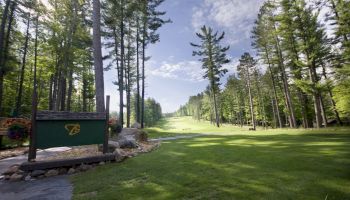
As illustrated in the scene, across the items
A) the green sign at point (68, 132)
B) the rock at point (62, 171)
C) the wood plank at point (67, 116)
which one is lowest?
the rock at point (62, 171)

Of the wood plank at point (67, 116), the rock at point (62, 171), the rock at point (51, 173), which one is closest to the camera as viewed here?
the rock at point (51, 173)

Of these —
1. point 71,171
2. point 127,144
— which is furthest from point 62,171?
point 127,144

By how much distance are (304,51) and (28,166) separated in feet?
76.4

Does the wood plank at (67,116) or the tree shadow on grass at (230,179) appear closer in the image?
the tree shadow on grass at (230,179)

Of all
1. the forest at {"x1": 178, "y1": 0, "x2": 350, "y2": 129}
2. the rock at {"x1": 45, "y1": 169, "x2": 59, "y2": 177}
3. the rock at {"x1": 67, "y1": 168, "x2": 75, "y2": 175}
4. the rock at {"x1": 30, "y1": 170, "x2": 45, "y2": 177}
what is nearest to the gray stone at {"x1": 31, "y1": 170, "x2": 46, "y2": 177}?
the rock at {"x1": 30, "y1": 170, "x2": 45, "y2": 177}

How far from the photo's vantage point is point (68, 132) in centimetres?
684

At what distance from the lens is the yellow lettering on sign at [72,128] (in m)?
6.84

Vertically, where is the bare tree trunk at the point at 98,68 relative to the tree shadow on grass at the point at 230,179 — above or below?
above

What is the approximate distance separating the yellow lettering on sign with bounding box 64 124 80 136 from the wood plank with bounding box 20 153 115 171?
0.99 m

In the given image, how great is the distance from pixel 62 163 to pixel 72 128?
123 cm

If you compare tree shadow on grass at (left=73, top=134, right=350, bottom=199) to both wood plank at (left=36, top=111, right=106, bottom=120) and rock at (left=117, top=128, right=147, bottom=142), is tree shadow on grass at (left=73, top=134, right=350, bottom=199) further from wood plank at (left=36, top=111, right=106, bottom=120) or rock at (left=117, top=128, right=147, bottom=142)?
rock at (left=117, top=128, right=147, bottom=142)

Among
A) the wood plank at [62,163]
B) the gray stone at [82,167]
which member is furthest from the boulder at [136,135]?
the gray stone at [82,167]

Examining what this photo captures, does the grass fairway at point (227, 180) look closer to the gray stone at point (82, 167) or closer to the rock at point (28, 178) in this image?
the gray stone at point (82, 167)

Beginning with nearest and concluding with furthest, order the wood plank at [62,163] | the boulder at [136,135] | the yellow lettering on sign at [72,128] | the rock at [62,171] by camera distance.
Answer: the wood plank at [62,163] → the rock at [62,171] → the yellow lettering on sign at [72,128] → the boulder at [136,135]
